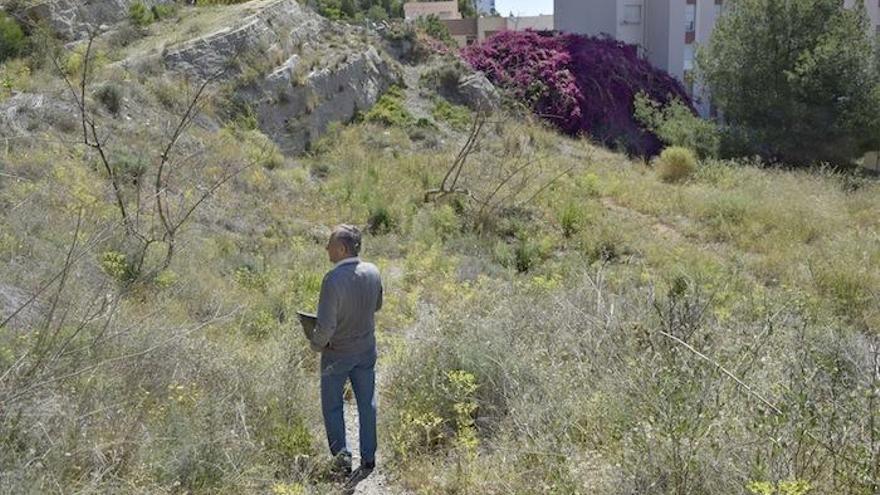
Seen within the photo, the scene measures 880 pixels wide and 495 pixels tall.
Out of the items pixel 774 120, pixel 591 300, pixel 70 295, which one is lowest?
pixel 774 120

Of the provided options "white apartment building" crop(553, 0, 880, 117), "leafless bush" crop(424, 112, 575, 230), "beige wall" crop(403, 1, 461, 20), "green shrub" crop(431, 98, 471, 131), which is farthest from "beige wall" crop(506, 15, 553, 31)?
"leafless bush" crop(424, 112, 575, 230)

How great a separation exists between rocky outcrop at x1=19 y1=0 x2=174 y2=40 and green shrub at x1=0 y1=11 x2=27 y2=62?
0.68 metres

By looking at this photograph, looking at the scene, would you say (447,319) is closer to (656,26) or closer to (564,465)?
(564,465)

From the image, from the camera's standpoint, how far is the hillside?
11.8 ft

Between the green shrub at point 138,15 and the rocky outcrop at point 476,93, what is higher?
the green shrub at point 138,15

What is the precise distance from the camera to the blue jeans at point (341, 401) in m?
4.77

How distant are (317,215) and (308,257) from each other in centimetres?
294

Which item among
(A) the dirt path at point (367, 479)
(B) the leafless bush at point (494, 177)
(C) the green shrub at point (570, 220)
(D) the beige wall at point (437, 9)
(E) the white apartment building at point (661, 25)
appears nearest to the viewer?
(A) the dirt path at point (367, 479)

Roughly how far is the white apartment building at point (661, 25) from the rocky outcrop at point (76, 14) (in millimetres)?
→ 21861

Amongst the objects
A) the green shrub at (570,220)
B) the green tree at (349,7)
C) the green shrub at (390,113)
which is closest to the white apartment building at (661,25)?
the green tree at (349,7)

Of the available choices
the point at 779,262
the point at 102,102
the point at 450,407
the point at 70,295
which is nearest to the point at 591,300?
the point at 450,407

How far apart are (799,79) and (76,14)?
19706 mm

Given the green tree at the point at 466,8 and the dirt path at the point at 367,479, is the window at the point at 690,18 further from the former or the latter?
the green tree at the point at 466,8

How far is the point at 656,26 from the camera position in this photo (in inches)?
1341
